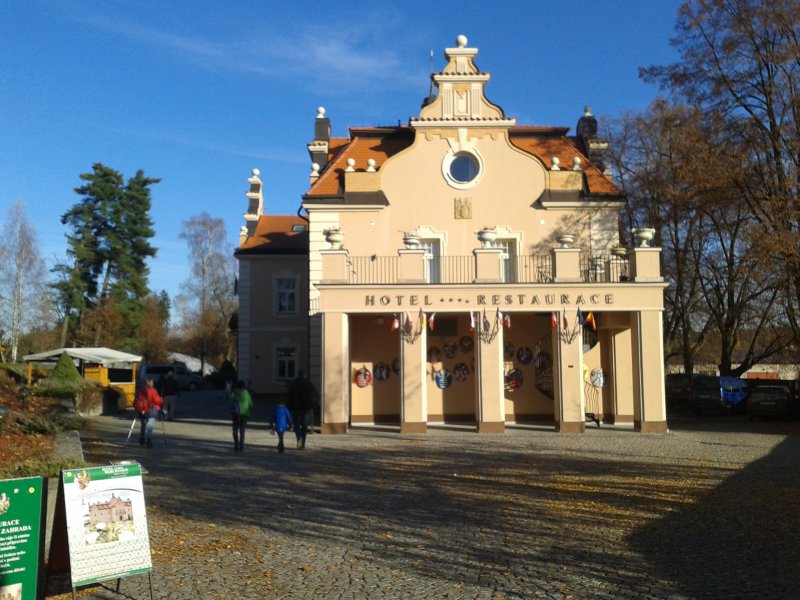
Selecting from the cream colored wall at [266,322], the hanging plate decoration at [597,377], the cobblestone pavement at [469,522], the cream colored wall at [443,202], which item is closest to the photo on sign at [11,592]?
the cobblestone pavement at [469,522]

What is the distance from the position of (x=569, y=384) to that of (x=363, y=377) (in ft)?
21.6

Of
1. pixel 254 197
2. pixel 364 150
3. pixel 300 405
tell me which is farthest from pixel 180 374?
pixel 300 405

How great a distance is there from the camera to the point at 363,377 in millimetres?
25219

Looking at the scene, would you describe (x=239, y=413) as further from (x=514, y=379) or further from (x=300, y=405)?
(x=514, y=379)

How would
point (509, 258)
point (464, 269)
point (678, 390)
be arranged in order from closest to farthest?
point (464, 269) → point (509, 258) → point (678, 390)

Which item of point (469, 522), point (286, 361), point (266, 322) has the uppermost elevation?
point (266, 322)

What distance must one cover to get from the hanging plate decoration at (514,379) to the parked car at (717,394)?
41.2 ft

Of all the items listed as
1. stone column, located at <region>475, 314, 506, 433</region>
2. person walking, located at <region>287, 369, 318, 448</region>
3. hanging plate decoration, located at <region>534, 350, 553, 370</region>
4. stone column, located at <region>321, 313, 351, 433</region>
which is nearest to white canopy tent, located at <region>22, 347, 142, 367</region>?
stone column, located at <region>321, 313, 351, 433</region>

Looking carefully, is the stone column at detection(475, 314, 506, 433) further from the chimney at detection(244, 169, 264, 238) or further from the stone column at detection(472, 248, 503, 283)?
the chimney at detection(244, 169, 264, 238)

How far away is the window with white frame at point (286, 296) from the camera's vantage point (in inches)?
1470

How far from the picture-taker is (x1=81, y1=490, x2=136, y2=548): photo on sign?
21.0 feet

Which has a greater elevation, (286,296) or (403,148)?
(403,148)

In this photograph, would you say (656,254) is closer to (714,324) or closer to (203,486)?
(203,486)

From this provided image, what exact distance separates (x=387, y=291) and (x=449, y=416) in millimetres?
5180
